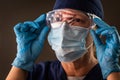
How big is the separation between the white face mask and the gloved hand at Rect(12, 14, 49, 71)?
9 cm

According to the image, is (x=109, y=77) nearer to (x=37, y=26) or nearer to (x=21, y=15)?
(x=37, y=26)

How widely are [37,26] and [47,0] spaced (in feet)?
3.25

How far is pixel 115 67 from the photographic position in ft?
4.52

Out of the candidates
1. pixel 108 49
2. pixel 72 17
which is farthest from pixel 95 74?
pixel 72 17

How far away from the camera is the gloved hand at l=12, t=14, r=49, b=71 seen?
4.90 feet

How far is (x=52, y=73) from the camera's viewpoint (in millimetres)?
1526

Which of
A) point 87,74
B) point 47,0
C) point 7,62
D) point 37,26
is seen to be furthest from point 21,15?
point 87,74

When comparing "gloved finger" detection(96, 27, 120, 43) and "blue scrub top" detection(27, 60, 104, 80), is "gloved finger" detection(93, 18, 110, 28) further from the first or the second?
"blue scrub top" detection(27, 60, 104, 80)

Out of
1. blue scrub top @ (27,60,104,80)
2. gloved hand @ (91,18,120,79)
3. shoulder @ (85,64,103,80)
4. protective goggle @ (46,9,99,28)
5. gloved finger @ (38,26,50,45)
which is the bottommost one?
shoulder @ (85,64,103,80)

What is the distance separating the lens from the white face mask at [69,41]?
1474 millimetres

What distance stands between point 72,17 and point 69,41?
5.1 inches

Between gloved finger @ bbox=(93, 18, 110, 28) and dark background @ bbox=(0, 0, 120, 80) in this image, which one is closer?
gloved finger @ bbox=(93, 18, 110, 28)

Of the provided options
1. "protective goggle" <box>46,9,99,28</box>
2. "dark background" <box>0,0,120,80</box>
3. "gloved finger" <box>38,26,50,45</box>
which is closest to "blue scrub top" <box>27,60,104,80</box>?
"gloved finger" <box>38,26,50,45</box>

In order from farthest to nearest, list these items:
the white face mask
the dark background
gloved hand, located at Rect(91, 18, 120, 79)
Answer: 1. the dark background
2. the white face mask
3. gloved hand, located at Rect(91, 18, 120, 79)
